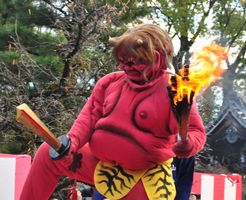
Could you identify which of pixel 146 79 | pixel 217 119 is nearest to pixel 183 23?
pixel 217 119

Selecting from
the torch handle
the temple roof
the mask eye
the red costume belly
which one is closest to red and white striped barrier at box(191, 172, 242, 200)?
the red costume belly

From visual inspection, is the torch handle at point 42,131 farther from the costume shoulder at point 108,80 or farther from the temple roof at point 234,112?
the temple roof at point 234,112

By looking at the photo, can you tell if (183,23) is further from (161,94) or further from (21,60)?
(161,94)

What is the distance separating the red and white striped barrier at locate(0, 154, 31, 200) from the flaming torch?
4.62 ft

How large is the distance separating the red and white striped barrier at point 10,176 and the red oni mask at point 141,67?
1.14 meters

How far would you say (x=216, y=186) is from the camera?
5.39m

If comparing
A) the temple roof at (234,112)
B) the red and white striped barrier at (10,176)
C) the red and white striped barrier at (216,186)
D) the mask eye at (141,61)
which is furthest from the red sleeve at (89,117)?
the temple roof at (234,112)

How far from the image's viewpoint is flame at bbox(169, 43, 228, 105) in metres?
2.18

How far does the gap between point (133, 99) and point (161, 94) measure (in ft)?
0.43

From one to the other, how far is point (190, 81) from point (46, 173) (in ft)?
2.87

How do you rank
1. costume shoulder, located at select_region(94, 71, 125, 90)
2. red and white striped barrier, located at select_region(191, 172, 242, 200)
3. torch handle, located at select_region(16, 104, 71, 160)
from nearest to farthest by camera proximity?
1. torch handle, located at select_region(16, 104, 71, 160)
2. costume shoulder, located at select_region(94, 71, 125, 90)
3. red and white striped barrier, located at select_region(191, 172, 242, 200)

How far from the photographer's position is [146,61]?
8.18 ft

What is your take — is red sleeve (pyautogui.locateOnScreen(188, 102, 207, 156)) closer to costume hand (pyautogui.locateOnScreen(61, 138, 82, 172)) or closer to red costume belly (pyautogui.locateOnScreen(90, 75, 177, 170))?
red costume belly (pyautogui.locateOnScreen(90, 75, 177, 170))

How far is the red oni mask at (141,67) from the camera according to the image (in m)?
2.51
